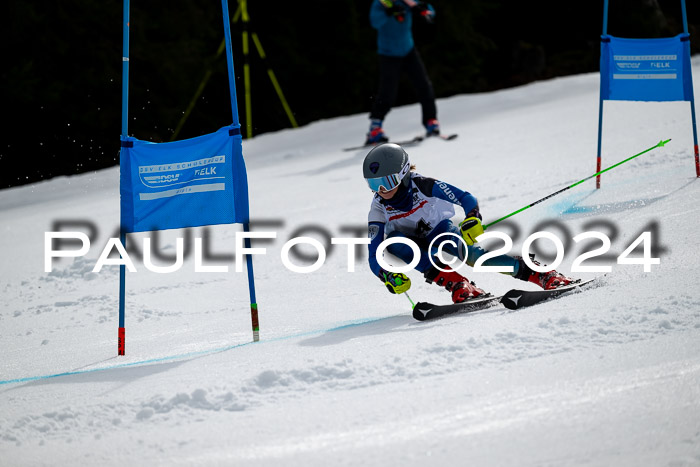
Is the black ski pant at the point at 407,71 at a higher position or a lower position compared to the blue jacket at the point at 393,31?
lower

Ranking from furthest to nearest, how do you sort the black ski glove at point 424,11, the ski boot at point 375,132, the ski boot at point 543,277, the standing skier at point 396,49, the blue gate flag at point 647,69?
the ski boot at point 375,132
the standing skier at point 396,49
the black ski glove at point 424,11
the blue gate flag at point 647,69
the ski boot at point 543,277

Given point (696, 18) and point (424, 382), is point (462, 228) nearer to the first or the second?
point (424, 382)

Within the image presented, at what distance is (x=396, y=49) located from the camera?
10367 mm

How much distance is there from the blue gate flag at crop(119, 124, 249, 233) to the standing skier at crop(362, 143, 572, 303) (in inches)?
33.2

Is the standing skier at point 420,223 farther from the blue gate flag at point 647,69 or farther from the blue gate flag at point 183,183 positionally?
the blue gate flag at point 647,69

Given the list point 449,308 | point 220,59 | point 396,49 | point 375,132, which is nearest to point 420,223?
point 449,308

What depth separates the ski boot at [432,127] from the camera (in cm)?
1093

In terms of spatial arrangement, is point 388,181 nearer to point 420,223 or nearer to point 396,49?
point 420,223

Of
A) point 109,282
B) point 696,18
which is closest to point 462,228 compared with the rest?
point 109,282

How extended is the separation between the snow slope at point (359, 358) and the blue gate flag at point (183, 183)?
0.76 meters

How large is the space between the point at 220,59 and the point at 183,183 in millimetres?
12277

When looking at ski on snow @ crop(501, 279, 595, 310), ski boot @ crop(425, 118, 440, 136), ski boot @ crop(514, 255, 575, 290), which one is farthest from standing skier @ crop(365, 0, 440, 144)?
ski on snow @ crop(501, 279, 595, 310)

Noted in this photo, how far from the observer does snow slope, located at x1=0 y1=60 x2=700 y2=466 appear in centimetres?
295

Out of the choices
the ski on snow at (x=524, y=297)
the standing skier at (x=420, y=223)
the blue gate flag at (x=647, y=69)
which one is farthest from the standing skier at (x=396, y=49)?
the ski on snow at (x=524, y=297)
